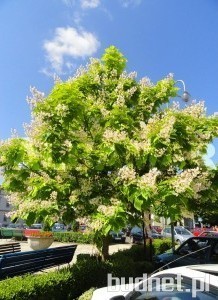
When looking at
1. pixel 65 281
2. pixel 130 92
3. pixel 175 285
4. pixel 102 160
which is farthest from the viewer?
pixel 130 92

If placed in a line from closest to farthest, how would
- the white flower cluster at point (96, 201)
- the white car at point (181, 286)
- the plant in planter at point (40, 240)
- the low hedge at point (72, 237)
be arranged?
1. the white car at point (181, 286)
2. the white flower cluster at point (96, 201)
3. the plant in planter at point (40, 240)
4. the low hedge at point (72, 237)

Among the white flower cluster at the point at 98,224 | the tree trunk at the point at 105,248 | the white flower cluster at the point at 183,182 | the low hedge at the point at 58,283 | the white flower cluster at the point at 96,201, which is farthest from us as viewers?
the tree trunk at the point at 105,248

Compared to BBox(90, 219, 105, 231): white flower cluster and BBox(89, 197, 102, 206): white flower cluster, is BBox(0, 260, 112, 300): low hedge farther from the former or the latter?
BBox(89, 197, 102, 206): white flower cluster

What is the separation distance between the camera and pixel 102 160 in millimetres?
9328

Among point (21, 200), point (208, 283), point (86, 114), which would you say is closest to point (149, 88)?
point (86, 114)

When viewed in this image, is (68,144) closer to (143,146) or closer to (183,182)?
(143,146)

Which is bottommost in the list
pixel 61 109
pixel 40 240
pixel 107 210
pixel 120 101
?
pixel 40 240

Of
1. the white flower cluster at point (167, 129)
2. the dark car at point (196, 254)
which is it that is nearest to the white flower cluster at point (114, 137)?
the white flower cluster at point (167, 129)

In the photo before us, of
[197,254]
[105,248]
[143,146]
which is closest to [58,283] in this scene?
[105,248]

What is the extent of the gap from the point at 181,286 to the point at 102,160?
5307mm

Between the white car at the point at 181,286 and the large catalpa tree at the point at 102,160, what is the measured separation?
2819mm

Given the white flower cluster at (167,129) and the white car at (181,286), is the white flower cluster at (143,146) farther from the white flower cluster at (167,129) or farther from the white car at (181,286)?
the white car at (181,286)

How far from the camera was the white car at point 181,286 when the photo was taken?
3.96 m

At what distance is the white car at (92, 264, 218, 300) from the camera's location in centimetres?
396
